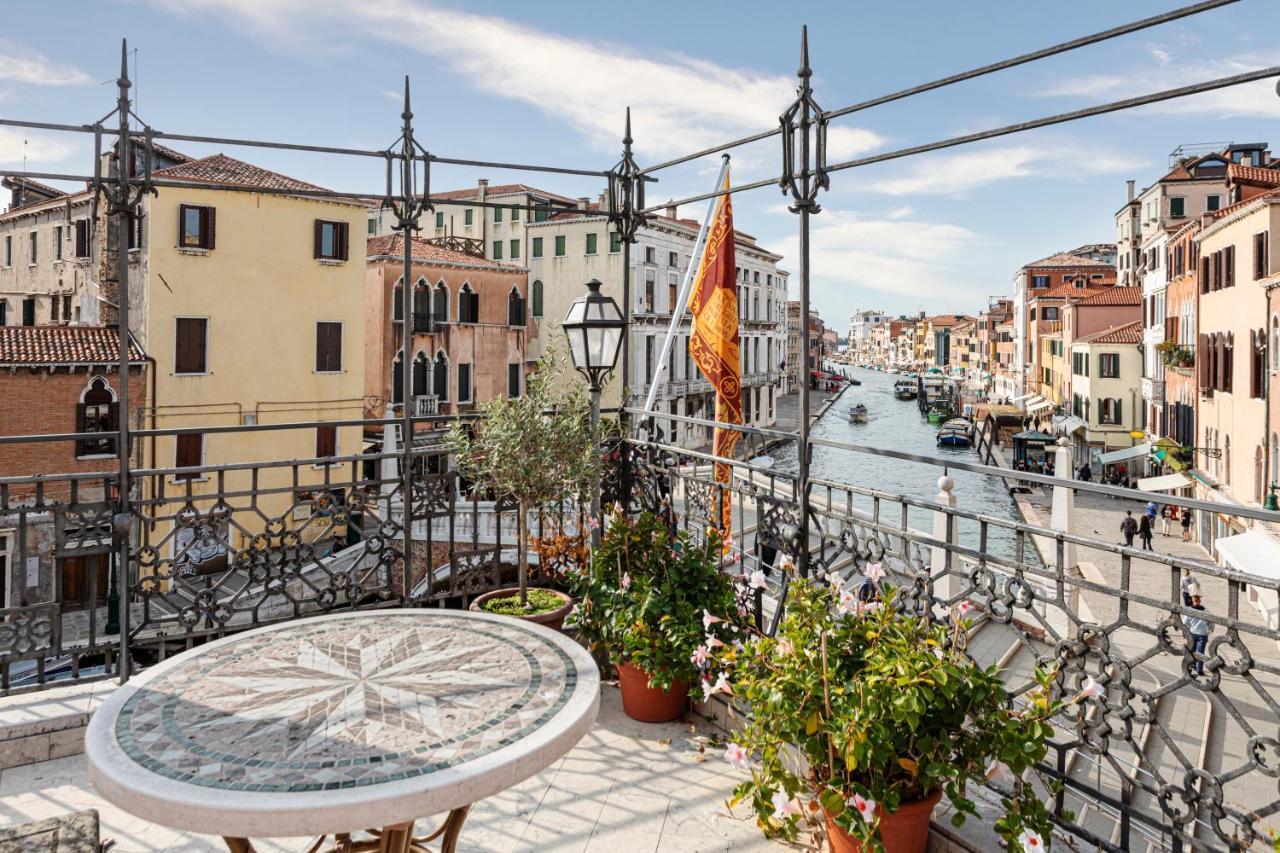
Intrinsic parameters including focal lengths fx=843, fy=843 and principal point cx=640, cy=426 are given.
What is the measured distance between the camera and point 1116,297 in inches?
1710

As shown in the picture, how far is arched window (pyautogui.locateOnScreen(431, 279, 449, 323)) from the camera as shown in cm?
2839

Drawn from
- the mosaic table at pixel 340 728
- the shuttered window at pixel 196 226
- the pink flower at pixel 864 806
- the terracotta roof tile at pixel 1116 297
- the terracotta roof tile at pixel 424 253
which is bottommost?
the pink flower at pixel 864 806

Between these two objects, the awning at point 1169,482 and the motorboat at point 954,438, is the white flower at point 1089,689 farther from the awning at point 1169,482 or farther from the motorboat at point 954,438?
the motorboat at point 954,438

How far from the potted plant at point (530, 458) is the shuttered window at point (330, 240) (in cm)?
2145

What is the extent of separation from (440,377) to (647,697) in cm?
2596

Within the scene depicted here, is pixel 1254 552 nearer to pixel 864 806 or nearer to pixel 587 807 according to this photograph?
pixel 587 807

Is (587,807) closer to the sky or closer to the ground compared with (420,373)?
closer to the ground

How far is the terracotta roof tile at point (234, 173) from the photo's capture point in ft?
75.0

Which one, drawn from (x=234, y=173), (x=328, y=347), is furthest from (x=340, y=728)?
(x=234, y=173)

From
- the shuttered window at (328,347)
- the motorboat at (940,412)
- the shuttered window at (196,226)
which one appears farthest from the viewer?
the motorboat at (940,412)

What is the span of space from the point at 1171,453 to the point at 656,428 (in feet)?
86.3

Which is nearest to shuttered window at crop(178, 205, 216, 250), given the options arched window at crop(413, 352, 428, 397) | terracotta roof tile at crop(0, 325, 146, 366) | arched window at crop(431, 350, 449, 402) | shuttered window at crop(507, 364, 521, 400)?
terracotta roof tile at crop(0, 325, 146, 366)

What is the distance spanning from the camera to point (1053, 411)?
4859cm

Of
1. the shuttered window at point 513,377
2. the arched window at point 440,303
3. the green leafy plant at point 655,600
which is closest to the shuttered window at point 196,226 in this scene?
the arched window at point 440,303
